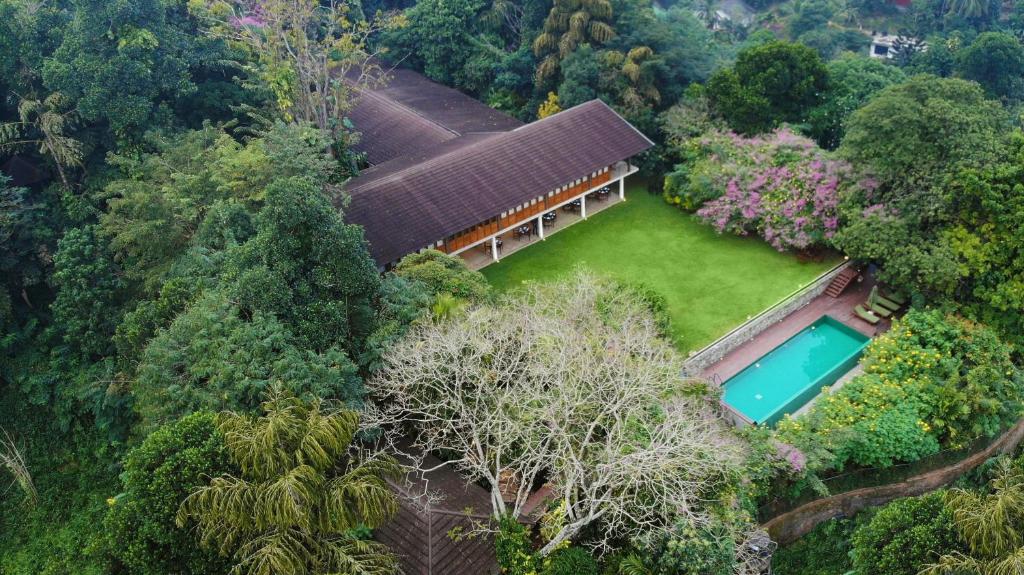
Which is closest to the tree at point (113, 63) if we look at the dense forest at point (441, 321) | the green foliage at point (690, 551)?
the dense forest at point (441, 321)

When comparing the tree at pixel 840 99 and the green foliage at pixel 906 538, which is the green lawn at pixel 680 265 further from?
the green foliage at pixel 906 538

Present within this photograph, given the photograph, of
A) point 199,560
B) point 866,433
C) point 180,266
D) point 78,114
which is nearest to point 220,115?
point 78,114

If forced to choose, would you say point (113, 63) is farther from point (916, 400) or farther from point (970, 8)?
point (970, 8)

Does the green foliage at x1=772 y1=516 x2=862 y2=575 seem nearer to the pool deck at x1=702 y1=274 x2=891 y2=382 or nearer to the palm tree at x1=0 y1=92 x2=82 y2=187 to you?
the pool deck at x1=702 y1=274 x2=891 y2=382

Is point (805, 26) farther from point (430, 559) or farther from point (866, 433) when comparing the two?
point (430, 559)

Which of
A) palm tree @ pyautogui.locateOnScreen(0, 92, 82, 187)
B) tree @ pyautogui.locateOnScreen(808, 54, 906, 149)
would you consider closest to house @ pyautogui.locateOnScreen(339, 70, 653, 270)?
tree @ pyautogui.locateOnScreen(808, 54, 906, 149)

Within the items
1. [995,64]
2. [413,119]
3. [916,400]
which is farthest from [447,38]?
[916,400]
